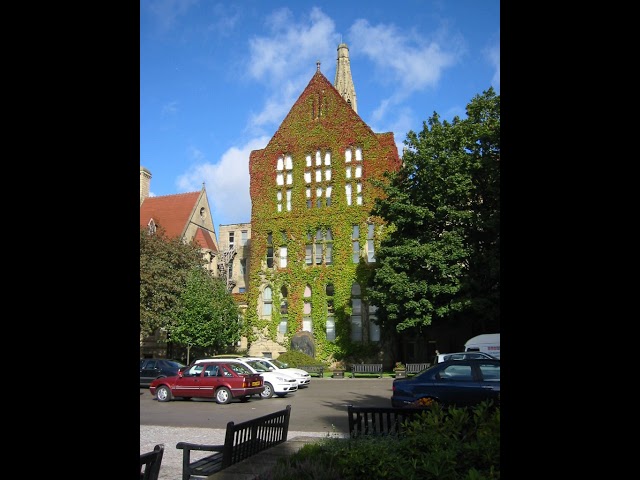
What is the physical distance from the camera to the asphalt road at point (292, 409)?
619 inches

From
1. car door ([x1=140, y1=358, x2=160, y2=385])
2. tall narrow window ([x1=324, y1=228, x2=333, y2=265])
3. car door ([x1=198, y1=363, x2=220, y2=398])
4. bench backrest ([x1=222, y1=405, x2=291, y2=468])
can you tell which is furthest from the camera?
tall narrow window ([x1=324, y1=228, x2=333, y2=265])

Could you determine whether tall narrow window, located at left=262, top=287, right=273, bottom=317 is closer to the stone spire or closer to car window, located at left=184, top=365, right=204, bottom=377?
car window, located at left=184, top=365, right=204, bottom=377

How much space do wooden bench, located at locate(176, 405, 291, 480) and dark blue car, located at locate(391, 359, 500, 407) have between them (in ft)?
17.0

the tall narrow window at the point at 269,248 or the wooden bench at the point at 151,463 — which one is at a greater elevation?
the tall narrow window at the point at 269,248

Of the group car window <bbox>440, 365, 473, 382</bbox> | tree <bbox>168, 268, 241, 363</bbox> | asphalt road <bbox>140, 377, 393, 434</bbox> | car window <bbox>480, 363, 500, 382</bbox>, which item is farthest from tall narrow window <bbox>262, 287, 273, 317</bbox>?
car window <bbox>480, 363, 500, 382</bbox>

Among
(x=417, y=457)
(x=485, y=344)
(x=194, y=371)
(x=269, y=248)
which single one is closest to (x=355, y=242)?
(x=269, y=248)

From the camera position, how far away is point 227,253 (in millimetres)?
60250

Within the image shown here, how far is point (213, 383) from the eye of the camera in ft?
70.4

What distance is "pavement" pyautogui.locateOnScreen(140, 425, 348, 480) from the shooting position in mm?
6996

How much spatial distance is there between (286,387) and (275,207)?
25102 mm

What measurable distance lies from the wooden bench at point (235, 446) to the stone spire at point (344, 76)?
236 ft

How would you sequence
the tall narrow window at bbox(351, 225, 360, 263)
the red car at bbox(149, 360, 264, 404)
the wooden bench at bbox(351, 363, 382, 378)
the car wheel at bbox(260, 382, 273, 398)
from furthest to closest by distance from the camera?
the tall narrow window at bbox(351, 225, 360, 263) → the wooden bench at bbox(351, 363, 382, 378) → the car wheel at bbox(260, 382, 273, 398) → the red car at bbox(149, 360, 264, 404)

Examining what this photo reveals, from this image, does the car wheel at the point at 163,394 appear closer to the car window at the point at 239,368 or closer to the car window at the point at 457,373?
the car window at the point at 239,368

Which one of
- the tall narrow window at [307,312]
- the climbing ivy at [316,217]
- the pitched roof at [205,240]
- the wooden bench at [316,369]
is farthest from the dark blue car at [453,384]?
the pitched roof at [205,240]
